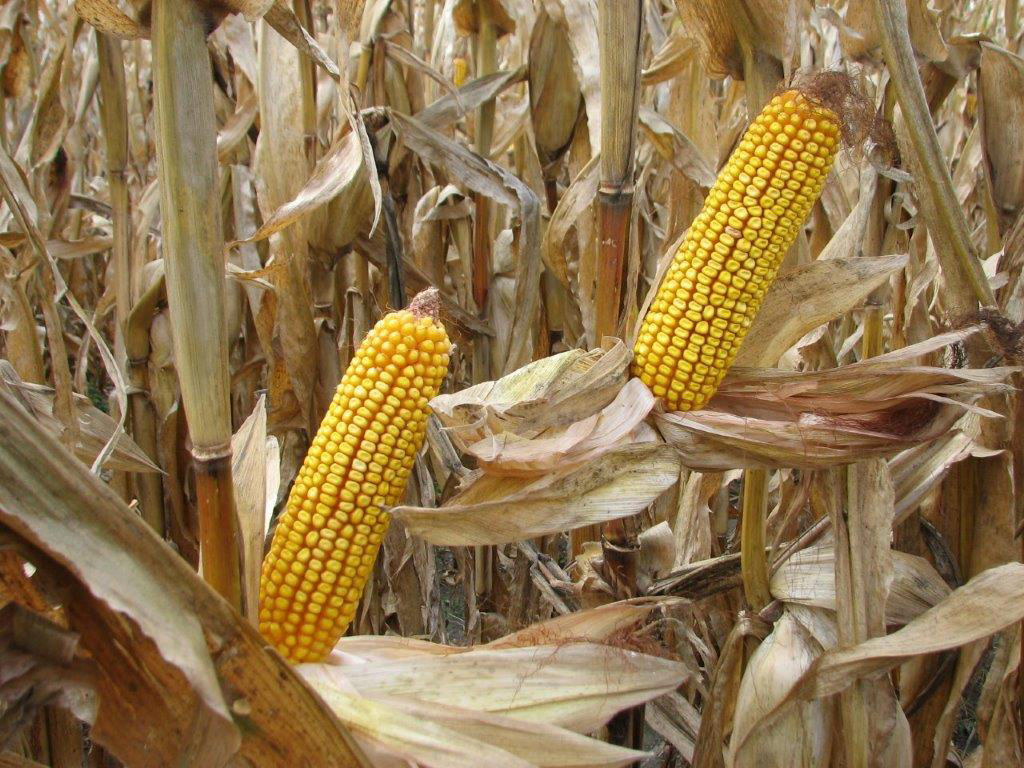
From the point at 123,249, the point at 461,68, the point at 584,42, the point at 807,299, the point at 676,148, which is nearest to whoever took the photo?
the point at 807,299

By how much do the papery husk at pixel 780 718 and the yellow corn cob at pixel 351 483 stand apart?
0.99 metres

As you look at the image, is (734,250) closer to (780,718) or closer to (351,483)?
(351,483)

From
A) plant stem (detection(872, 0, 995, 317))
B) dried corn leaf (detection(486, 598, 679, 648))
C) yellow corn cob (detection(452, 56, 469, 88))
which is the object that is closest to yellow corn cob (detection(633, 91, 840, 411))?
plant stem (detection(872, 0, 995, 317))

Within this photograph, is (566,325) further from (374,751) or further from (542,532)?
(374,751)

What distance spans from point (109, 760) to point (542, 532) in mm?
2068

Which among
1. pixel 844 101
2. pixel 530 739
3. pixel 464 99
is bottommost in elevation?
pixel 530 739

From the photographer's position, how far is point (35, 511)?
1143 millimetres

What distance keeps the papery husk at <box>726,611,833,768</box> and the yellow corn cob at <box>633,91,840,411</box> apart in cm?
69

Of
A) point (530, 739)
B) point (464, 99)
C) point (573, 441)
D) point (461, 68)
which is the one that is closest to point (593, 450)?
point (573, 441)

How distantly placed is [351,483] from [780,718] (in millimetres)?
1170

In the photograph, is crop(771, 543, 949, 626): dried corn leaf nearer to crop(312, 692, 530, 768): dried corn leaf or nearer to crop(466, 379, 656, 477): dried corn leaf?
crop(466, 379, 656, 477): dried corn leaf

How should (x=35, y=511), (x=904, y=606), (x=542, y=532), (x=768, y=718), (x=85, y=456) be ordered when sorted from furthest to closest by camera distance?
(x=85, y=456) < (x=904, y=606) < (x=768, y=718) < (x=542, y=532) < (x=35, y=511)

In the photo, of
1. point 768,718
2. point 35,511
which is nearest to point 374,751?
point 35,511

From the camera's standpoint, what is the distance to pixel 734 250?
164 cm
